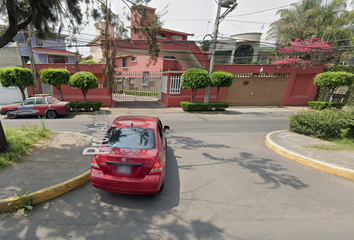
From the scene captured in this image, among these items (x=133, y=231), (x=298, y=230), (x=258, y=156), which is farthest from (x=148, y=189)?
(x=258, y=156)

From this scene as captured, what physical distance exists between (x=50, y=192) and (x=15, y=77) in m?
12.3

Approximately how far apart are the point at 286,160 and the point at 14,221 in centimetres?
651

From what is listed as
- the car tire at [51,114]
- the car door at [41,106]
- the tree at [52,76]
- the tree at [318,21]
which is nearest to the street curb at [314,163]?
the car tire at [51,114]

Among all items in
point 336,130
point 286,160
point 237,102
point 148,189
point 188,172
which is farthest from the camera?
point 237,102

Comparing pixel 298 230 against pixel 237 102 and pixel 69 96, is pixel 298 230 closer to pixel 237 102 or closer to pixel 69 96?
pixel 237 102

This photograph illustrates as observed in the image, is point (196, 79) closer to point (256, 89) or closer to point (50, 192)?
point (256, 89)

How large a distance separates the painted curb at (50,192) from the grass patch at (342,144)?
7.07 m

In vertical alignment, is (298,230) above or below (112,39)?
below

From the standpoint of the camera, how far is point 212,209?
295 cm

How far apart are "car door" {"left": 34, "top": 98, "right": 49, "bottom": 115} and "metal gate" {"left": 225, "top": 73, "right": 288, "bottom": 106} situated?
564 inches

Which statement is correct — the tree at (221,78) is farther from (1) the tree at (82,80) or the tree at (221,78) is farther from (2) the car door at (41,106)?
(2) the car door at (41,106)

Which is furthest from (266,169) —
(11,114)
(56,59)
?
(56,59)

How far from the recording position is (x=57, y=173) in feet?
11.7

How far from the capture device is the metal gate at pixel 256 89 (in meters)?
15.9
